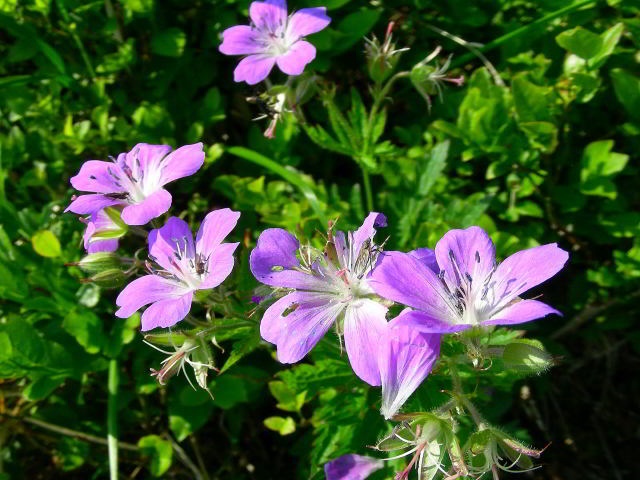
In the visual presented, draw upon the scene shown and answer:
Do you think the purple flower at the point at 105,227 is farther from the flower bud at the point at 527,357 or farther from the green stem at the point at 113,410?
the flower bud at the point at 527,357

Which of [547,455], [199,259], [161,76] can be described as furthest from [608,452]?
[161,76]

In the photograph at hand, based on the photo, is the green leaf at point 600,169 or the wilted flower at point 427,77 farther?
the green leaf at point 600,169

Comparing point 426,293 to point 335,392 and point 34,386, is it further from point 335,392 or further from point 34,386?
point 34,386

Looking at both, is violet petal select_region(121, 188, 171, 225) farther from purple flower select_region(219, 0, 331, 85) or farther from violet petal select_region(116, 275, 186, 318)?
purple flower select_region(219, 0, 331, 85)

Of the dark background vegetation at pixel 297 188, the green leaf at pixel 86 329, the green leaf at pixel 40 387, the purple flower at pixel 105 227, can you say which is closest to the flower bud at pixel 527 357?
the dark background vegetation at pixel 297 188

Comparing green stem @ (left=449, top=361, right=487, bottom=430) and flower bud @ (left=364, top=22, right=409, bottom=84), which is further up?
flower bud @ (left=364, top=22, right=409, bottom=84)

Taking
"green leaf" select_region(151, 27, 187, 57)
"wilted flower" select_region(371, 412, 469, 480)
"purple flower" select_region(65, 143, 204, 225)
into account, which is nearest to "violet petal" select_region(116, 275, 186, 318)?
"purple flower" select_region(65, 143, 204, 225)

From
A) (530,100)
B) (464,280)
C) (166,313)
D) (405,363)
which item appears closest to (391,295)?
(405,363)
